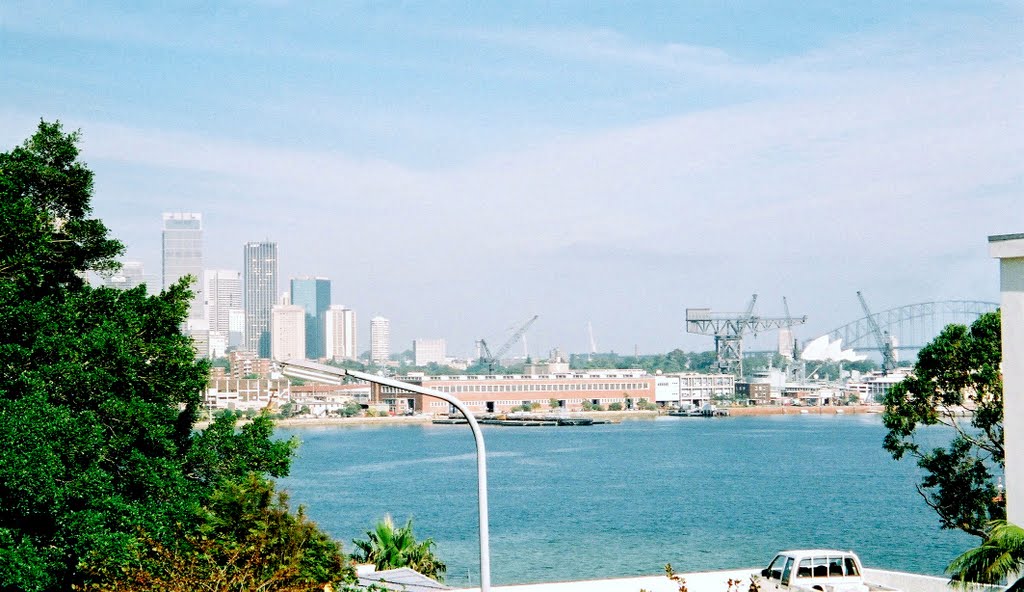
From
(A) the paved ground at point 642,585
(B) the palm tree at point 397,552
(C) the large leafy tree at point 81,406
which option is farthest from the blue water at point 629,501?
(C) the large leafy tree at point 81,406

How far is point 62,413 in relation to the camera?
11438 mm

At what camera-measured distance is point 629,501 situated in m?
46.8

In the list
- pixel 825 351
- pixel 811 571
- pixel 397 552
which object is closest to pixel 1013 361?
pixel 811 571

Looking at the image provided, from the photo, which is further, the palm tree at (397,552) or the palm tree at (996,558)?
the palm tree at (397,552)

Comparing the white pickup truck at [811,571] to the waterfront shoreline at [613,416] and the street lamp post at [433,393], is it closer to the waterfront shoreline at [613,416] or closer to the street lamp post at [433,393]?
the street lamp post at [433,393]

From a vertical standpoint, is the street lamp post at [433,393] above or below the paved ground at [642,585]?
above

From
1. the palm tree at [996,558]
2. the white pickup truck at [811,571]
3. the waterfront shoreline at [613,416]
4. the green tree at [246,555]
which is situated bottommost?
the waterfront shoreline at [613,416]

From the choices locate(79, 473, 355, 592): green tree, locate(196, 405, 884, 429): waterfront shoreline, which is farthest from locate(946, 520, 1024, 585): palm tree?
locate(196, 405, 884, 429): waterfront shoreline

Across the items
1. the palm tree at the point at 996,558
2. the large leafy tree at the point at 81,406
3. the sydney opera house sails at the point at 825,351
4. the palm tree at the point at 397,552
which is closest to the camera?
the palm tree at the point at 996,558

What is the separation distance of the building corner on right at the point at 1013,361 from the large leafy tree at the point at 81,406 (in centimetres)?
809

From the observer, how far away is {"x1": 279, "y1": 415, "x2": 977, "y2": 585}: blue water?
3262 cm

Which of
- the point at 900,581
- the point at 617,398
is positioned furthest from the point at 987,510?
the point at 617,398

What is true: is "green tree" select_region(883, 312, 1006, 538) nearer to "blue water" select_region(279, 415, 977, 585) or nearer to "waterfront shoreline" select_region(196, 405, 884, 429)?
"blue water" select_region(279, 415, 977, 585)

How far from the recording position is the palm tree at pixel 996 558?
7.61 metres
